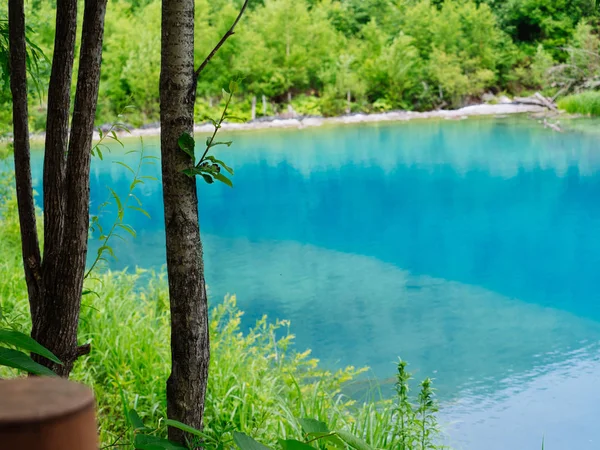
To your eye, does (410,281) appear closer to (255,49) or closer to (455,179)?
(455,179)

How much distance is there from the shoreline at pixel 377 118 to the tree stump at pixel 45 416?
2208 cm

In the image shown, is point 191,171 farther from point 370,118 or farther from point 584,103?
point 370,118

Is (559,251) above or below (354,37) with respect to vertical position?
below

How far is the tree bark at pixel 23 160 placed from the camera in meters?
1.44

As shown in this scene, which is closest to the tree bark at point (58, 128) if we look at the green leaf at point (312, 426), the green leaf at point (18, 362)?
the green leaf at point (312, 426)

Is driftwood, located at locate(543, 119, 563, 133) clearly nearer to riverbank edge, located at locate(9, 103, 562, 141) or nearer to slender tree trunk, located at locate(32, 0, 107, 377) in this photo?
riverbank edge, located at locate(9, 103, 562, 141)

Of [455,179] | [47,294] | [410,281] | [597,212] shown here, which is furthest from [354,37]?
[47,294]

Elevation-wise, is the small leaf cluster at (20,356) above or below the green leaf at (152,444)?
above

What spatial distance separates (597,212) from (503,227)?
1376 mm

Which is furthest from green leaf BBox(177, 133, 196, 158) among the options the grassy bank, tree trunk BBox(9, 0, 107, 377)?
the grassy bank

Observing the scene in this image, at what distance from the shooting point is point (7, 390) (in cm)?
22

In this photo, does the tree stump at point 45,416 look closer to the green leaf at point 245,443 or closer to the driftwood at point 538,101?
the green leaf at point 245,443

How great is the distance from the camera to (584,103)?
60.6ft

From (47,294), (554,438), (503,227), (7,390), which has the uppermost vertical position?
(7,390)
